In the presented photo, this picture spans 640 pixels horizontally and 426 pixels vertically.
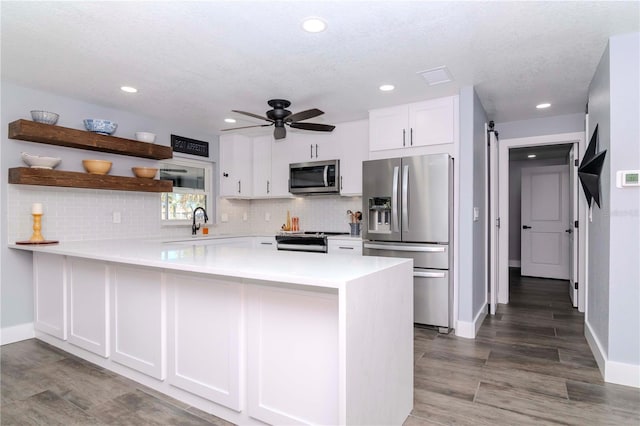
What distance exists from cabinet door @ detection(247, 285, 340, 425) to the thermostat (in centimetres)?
216

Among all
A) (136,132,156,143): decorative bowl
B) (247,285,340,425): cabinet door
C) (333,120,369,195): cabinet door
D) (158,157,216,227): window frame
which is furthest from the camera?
(158,157,216,227): window frame

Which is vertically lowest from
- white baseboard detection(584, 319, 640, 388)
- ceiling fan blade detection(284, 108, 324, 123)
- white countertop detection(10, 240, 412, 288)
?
white baseboard detection(584, 319, 640, 388)

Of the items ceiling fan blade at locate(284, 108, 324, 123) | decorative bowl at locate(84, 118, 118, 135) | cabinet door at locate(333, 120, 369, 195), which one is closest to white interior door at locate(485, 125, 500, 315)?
cabinet door at locate(333, 120, 369, 195)

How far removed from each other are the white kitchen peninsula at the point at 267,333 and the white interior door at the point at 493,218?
275 centimetres

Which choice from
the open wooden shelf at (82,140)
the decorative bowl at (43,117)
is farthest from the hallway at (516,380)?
the decorative bowl at (43,117)

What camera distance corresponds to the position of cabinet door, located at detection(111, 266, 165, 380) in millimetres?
2309

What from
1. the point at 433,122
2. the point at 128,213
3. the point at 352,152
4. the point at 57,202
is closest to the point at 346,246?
the point at 352,152

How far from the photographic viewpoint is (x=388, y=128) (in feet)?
13.1

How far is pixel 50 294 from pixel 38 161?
1.17m

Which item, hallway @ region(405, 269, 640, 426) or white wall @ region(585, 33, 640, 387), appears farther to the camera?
white wall @ region(585, 33, 640, 387)

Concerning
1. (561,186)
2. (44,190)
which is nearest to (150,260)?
(44,190)

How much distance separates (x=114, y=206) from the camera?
397 cm

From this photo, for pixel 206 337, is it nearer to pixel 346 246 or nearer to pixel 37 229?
pixel 37 229

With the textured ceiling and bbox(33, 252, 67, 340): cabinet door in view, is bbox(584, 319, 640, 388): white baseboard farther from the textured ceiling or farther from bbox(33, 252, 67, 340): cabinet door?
bbox(33, 252, 67, 340): cabinet door
